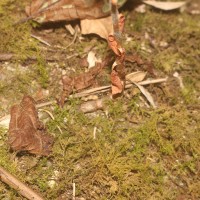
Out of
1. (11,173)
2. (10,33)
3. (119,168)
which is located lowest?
(119,168)

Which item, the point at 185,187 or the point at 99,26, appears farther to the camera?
the point at 99,26

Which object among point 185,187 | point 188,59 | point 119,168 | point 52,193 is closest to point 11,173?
point 52,193

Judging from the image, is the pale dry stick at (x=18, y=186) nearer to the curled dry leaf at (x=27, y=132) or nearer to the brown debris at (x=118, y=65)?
the curled dry leaf at (x=27, y=132)

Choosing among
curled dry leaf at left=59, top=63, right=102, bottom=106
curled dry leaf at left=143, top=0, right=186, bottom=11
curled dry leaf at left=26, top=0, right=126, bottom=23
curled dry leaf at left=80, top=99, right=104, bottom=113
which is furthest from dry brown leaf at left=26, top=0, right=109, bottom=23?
curled dry leaf at left=80, top=99, right=104, bottom=113

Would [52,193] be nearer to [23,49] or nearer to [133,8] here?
[23,49]

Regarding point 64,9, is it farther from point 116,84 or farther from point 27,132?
point 27,132

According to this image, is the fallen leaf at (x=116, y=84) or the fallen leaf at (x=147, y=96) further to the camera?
the fallen leaf at (x=147, y=96)

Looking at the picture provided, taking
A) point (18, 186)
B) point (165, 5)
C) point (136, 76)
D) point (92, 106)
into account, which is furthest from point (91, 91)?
point (165, 5)

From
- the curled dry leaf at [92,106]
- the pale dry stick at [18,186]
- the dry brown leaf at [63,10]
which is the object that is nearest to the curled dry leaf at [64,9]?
the dry brown leaf at [63,10]
